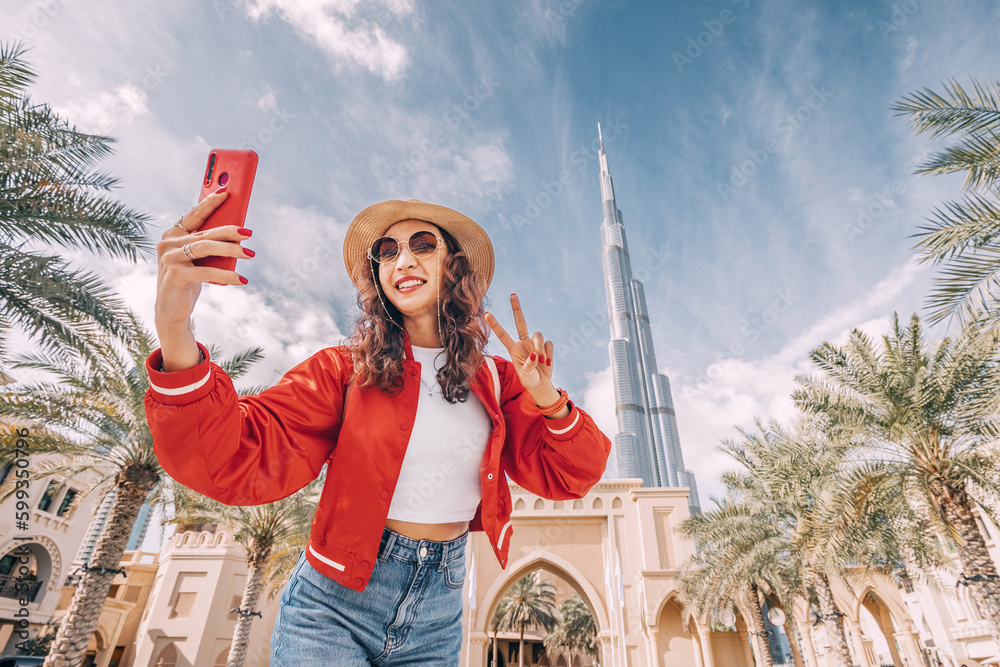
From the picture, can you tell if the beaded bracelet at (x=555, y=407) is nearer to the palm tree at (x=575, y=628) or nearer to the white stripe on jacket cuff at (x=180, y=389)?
the white stripe on jacket cuff at (x=180, y=389)

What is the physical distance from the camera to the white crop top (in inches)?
57.6

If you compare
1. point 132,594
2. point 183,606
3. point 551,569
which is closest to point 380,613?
point 551,569

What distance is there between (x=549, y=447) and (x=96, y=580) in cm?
1164

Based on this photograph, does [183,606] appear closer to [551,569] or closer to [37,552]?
[37,552]

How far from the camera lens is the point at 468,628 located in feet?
68.1

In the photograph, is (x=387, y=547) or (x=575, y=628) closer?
(x=387, y=547)

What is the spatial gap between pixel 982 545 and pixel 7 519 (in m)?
27.6

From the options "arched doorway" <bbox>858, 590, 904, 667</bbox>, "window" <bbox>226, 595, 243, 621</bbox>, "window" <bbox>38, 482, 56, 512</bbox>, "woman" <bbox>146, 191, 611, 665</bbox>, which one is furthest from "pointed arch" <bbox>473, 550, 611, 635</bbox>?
"woman" <bbox>146, 191, 611, 665</bbox>

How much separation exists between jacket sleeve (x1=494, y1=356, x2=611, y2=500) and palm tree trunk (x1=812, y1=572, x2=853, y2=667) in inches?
599

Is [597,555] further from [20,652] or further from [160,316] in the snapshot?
[160,316]

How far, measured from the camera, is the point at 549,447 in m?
1.68

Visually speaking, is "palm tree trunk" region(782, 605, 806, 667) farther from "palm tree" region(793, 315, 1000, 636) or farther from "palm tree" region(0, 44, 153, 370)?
"palm tree" region(0, 44, 153, 370)

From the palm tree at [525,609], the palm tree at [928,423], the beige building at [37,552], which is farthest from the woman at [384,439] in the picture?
the palm tree at [525,609]

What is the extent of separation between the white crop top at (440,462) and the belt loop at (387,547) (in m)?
0.05
